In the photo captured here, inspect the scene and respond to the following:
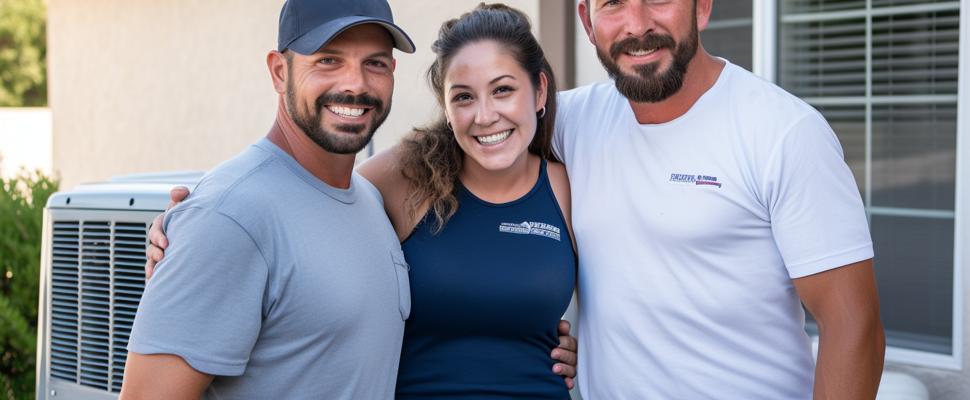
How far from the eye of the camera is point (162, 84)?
22.3 ft

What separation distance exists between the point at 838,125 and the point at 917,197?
44 centimetres

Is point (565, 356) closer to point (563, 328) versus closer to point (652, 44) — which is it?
point (563, 328)

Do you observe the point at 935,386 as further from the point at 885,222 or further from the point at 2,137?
the point at 2,137

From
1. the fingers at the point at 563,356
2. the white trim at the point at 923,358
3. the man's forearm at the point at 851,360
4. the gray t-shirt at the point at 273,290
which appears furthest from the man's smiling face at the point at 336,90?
the white trim at the point at 923,358

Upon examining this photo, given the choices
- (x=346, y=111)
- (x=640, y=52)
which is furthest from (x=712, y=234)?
(x=346, y=111)

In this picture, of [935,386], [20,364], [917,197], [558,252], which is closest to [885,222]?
[917,197]

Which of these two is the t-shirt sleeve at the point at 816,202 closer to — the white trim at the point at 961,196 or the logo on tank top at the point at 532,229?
the logo on tank top at the point at 532,229

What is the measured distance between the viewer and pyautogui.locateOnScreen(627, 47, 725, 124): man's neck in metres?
2.29

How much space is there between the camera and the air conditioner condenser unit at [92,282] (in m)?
2.90

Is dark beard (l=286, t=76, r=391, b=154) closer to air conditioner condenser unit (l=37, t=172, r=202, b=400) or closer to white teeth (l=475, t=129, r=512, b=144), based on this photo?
white teeth (l=475, t=129, r=512, b=144)

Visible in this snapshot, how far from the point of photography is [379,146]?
5238 mm

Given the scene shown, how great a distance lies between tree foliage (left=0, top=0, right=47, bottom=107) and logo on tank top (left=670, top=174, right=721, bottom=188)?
25.6 metres

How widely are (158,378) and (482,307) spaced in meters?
0.88

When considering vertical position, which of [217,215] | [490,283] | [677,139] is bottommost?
[490,283]
